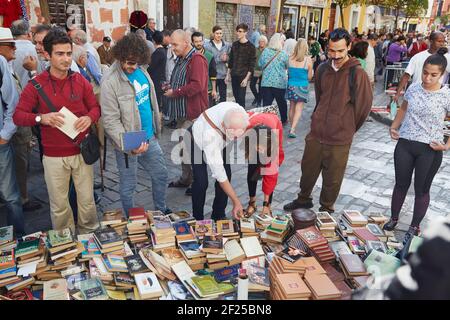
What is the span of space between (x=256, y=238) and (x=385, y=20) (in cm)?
3996

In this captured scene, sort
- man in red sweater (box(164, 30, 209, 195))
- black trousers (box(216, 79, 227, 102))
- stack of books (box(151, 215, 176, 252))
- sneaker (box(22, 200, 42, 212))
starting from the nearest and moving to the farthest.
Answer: stack of books (box(151, 215, 176, 252)), sneaker (box(22, 200, 42, 212)), man in red sweater (box(164, 30, 209, 195)), black trousers (box(216, 79, 227, 102))

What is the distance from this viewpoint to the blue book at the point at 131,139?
3.31m

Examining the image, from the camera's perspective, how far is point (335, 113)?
150 inches

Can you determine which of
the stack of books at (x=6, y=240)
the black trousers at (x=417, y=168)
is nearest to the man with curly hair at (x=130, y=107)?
the stack of books at (x=6, y=240)

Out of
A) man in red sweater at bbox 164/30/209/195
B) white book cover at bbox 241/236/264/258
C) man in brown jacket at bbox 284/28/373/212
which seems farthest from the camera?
man in red sweater at bbox 164/30/209/195

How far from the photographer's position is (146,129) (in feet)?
12.0

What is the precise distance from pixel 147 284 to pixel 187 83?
2516 mm

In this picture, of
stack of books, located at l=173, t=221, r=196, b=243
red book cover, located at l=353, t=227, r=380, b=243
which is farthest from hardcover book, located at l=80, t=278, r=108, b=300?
red book cover, located at l=353, t=227, r=380, b=243

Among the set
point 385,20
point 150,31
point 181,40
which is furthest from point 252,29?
point 385,20

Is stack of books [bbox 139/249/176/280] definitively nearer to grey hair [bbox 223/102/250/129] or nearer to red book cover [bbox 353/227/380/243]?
grey hair [bbox 223/102/250/129]

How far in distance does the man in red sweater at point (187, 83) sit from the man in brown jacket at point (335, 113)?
1.30 m

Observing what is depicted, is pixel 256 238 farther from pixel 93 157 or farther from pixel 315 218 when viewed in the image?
pixel 93 157

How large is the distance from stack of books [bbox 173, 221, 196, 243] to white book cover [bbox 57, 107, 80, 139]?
114 centimetres

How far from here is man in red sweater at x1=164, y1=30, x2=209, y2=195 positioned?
4352 mm
